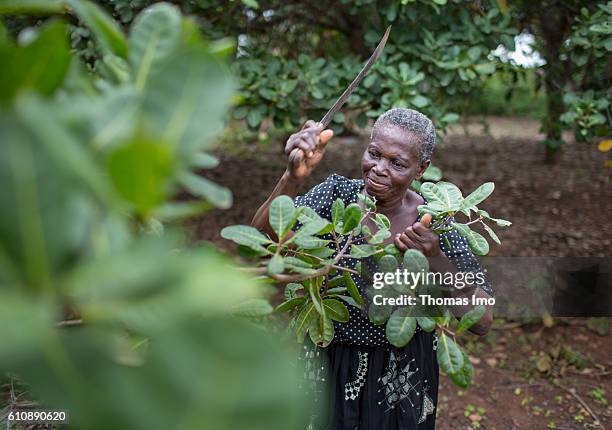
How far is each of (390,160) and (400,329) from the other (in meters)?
0.78

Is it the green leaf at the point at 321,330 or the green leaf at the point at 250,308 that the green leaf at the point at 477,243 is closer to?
the green leaf at the point at 321,330

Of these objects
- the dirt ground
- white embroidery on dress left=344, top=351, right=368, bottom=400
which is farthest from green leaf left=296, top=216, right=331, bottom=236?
the dirt ground

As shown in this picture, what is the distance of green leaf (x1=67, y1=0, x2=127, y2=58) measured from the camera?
64 centimetres

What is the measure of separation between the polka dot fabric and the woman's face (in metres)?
0.12

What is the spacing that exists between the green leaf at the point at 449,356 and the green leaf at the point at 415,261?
15cm

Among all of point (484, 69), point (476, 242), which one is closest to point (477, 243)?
point (476, 242)

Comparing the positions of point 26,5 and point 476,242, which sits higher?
point 26,5

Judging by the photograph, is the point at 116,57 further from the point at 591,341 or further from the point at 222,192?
the point at 591,341

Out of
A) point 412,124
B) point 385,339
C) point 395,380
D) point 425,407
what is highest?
point 412,124

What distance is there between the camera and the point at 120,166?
45 cm

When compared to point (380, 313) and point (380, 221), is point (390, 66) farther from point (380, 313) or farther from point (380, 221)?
point (380, 313)

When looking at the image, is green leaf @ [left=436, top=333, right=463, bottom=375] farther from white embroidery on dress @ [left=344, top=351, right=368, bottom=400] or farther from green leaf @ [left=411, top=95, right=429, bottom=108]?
green leaf @ [left=411, top=95, right=429, bottom=108]

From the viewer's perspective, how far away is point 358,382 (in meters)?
2.09

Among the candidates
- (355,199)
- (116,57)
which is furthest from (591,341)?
(116,57)
